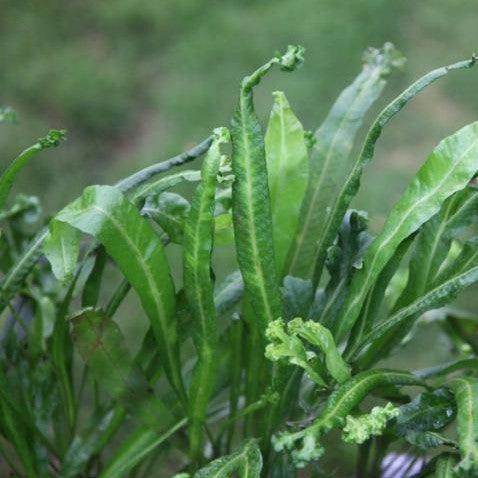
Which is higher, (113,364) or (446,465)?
(113,364)

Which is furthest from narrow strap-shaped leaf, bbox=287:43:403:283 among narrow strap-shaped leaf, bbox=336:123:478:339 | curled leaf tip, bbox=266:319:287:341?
curled leaf tip, bbox=266:319:287:341

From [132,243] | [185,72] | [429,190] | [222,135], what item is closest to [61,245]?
[132,243]

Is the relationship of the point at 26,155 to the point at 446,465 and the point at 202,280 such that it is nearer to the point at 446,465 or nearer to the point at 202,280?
the point at 202,280

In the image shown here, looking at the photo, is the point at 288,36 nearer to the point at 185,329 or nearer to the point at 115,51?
the point at 115,51

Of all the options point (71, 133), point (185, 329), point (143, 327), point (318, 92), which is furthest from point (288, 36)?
point (185, 329)

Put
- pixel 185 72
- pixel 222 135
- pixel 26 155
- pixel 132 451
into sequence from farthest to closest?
1. pixel 185 72
2. pixel 132 451
3. pixel 26 155
4. pixel 222 135

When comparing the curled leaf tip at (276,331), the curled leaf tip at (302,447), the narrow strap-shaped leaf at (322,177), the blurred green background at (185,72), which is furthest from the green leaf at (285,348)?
the blurred green background at (185,72)
